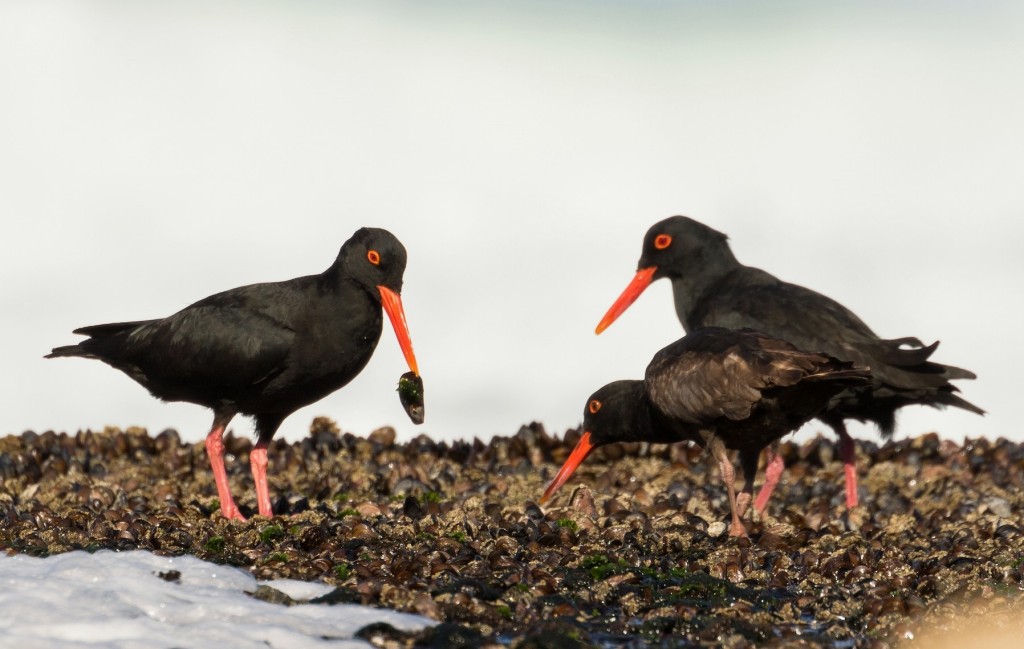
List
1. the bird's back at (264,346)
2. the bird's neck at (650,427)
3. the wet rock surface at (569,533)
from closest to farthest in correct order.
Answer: the wet rock surface at (569,533), the bird's back at (264,346), the bird's neck at (650,427)

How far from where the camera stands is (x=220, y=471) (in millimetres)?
7684

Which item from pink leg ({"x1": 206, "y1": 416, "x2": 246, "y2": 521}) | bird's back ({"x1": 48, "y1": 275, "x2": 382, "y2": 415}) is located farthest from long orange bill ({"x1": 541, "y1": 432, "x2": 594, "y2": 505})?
pink leg ({"x1": 206, "y1": 416, "x2": 246, "y2": 521})

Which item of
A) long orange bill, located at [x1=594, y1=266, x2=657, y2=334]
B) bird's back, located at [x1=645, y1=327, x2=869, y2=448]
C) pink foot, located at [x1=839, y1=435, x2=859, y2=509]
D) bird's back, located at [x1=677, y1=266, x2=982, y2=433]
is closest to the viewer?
bird's back, located at [x1=645, y1=327, x2=869, y2=448]

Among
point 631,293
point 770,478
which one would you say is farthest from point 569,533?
point 631,293

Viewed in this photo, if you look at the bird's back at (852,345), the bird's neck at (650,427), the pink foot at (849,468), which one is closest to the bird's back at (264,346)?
the bird's neck at (650,427)

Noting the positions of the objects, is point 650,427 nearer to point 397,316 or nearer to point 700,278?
point 397,316

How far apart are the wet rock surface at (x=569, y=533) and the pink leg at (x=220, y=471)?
0.16m

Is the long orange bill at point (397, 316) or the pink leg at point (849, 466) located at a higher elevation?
the long orange bill at point (397, 316)

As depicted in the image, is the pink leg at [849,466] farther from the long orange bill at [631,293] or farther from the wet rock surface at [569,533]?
the long orange bill at [631,293]

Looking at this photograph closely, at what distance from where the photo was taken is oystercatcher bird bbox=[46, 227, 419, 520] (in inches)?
295

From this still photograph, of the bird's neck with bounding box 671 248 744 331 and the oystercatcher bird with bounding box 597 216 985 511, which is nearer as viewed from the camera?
the oystercatcher bird with bounding box 597 216 985 511

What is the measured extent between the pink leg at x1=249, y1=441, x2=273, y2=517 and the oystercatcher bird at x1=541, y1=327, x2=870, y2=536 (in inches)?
95.0

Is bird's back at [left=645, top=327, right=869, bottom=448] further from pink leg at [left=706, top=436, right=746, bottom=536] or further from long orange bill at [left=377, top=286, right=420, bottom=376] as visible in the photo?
long orange bill at [left=377, top=286, right=420, bottom=376]

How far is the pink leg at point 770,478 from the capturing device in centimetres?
839
